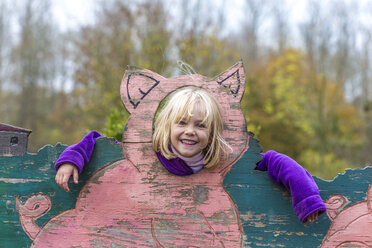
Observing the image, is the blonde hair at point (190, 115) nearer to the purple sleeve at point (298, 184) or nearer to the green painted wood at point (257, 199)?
the green painted wood at point (257, 199)

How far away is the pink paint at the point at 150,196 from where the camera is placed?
1.91m

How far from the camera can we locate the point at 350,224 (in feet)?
6.18

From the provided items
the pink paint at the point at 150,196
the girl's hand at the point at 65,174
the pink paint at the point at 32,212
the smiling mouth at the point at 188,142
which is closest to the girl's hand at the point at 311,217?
the pink paint at the point at 150,196

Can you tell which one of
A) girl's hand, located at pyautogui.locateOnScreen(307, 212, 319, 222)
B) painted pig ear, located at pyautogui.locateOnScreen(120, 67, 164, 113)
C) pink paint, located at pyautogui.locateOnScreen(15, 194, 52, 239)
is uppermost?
painted pig ear, located at pyautogui.locateOnScreen(120, 67, 164, 113)

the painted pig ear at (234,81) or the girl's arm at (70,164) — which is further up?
the painted pig ear at (234,81)

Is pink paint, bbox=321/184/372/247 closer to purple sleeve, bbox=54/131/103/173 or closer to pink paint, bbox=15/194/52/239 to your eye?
purple sleeve, bbox=54/131/103/173

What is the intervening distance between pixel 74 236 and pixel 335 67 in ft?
55.0

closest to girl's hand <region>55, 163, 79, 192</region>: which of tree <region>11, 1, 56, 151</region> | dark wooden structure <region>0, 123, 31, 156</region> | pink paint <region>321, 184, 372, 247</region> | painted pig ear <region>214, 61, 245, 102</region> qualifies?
dark wooden structure <region>0, 123, 31, 156</region>

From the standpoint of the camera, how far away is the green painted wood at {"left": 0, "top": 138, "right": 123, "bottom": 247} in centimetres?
201

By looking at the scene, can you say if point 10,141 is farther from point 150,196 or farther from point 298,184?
point 298,184

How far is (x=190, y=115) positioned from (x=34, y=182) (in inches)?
41.3

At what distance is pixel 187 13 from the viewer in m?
8.96

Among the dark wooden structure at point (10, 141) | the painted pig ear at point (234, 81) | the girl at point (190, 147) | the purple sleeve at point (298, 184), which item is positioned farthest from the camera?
the dark wooden structure at point (10, 141)

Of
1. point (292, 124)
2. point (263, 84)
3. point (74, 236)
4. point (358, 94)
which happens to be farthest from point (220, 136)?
A: point (358, 94)
